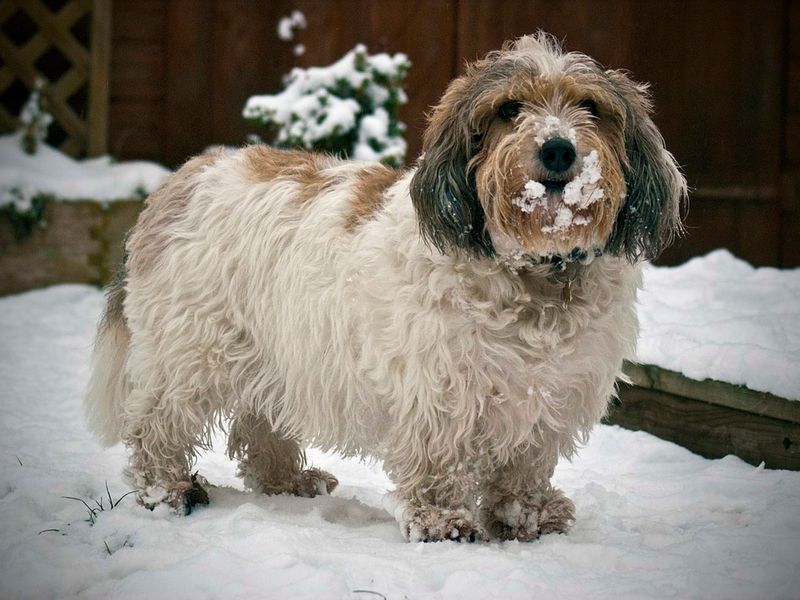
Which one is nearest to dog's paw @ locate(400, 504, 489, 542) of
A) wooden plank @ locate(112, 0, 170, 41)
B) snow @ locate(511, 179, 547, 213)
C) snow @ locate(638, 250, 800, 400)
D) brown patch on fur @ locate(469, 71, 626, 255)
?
brown patch on fur @ locate(469, 71, 626, 255)

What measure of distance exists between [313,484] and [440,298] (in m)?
1.32

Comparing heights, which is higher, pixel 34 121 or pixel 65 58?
pixel 65 58

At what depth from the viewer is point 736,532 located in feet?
10.7

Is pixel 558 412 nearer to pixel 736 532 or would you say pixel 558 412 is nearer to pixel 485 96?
pixel 736 532

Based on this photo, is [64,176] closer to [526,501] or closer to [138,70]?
[138,70]

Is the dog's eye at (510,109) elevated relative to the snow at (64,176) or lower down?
elevated

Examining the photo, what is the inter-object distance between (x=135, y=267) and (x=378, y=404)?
1.29m

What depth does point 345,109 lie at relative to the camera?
6785 mm

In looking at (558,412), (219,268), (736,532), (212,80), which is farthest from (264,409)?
(212,80)

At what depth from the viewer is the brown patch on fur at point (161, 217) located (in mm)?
4008

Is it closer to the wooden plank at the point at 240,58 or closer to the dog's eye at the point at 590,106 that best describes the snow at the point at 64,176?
the wooden plank at the point at 240,58

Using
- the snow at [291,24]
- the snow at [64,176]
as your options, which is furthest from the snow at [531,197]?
the snow at [291,24]

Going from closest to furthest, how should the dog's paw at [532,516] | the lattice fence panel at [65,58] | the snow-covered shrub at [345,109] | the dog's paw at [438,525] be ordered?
the dog's paw at [438,525] → the dog's paw at [532,516] → the snow-covered shrub at [345,109] → the lattice fence panel at [65,58]

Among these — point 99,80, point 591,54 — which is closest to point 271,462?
point 591,54
